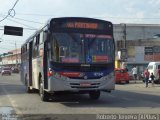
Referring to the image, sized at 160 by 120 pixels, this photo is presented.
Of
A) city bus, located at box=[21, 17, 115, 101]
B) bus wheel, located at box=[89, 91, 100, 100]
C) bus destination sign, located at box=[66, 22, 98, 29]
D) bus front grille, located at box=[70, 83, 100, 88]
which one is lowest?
bus wheel, located at box=[89, 91, 100, 100]

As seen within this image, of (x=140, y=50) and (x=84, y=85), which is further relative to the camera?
(x=140, y=50)

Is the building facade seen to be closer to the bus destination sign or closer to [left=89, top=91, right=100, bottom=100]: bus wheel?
[left=89, top=91, right=100, bottom=100]: bus wheel

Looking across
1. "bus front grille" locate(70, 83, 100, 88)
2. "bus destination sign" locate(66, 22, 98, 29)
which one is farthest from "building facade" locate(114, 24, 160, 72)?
"bus front grille" locate(70, 83, 100, 88)

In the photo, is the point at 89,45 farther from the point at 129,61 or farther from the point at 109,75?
the point at 129,61

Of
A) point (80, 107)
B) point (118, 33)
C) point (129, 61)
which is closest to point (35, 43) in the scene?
point (80, 107)

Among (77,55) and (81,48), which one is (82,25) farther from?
(77,55)

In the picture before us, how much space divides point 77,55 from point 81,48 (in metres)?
0.34

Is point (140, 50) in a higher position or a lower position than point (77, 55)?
higher

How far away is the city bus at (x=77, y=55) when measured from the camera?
61.9 ft

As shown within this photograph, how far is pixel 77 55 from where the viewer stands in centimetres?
1908

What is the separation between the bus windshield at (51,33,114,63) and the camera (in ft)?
61.9

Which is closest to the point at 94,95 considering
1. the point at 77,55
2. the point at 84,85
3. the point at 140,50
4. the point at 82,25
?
the point at 84,85

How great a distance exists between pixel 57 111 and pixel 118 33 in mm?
66749

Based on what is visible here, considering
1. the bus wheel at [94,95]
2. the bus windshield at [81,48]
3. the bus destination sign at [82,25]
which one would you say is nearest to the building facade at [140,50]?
the bus wheel at [94,95]
